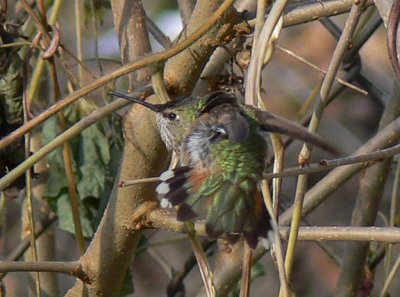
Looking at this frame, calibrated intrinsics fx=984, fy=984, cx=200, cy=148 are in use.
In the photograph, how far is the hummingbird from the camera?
1613mm

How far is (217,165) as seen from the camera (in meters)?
1.81

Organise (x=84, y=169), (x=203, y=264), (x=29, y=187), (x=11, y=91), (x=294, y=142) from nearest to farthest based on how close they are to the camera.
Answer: (x=203, y=264), (x=29, y=187), (x=11, y=91), (x=84, y=169), (x=294, y=142)

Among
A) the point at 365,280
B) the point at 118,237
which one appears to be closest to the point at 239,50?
the point at 118,237

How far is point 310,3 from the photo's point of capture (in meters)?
1.79

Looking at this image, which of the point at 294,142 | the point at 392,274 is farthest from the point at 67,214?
the point at 294,142

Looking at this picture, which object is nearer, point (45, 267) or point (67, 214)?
point (45, 267)

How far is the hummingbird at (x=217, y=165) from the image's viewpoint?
5.29ft

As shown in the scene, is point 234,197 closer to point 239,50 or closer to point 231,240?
point 231,240

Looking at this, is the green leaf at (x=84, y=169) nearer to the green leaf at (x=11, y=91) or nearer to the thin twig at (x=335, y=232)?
the green leaf at (x=11, y=91)

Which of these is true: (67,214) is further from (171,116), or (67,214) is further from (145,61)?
(145,61)

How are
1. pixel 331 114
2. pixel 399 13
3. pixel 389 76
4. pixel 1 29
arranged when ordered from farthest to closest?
pixel 331 114 < pixel 389 76 < pixel 1 29 < pixel 399 13

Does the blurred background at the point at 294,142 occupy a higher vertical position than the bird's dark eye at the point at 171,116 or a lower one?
higher

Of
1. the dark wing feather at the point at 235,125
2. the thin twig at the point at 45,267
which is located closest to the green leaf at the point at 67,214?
the thin twig at the point at 45,267

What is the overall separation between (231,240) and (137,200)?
301 millimetres
